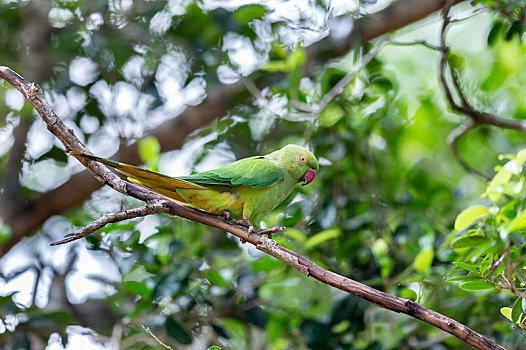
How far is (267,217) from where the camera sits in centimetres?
370

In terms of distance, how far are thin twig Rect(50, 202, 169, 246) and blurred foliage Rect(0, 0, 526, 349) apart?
3.71 feet

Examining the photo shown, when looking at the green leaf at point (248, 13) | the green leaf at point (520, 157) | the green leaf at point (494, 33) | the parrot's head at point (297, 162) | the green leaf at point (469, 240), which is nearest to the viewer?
the green leaf at point (520, 157)

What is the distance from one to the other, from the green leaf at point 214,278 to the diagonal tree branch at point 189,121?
1.34 metres

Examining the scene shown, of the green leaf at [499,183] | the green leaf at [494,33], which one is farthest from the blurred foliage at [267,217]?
the green leaf at [499,183]

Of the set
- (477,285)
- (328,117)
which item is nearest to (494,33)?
(328,117)

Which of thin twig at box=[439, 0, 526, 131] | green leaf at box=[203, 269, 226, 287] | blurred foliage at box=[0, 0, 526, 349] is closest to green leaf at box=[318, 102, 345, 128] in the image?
blurred foliage at box=[0, 0, 526, 349]

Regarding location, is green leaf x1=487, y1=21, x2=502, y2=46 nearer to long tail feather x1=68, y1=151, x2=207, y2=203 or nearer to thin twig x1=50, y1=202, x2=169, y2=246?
long tail feather x1=68, y1=151, x2=207, y2=203

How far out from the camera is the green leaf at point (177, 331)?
3.23 meters

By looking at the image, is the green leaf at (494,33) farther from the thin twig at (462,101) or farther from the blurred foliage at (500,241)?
the blurred foliage at (500,241)

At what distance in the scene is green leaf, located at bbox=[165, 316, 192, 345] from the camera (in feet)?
10.6

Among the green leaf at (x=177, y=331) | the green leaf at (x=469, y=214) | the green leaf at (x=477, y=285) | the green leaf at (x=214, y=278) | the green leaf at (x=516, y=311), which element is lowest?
the green leaf at (x=177, y=331)

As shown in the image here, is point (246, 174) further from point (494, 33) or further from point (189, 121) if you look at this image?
point (494, 33)

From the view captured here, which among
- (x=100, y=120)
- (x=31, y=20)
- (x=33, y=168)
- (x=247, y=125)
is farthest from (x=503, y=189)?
(x=33, y=168)

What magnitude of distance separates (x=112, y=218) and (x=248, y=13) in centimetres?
229
